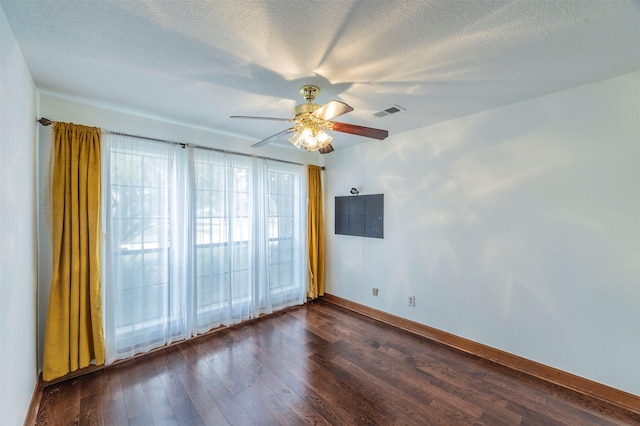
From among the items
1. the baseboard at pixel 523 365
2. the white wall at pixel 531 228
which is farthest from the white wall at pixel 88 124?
the baseboard at pixel 523 365

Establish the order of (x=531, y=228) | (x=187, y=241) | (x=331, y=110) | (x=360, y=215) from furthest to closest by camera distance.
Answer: (x=360, y=215), (x=187, y=241), (x=531, y=228), (x=331, y=110)

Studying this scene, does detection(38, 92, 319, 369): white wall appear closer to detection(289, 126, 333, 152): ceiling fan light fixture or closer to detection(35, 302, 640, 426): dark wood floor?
detection(35, 302, 640, 426): dark wood floor

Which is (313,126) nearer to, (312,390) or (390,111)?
(390,111)

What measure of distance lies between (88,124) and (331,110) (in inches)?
93.1

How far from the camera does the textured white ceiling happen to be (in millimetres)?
1302

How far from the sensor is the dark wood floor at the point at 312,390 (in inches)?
72.3

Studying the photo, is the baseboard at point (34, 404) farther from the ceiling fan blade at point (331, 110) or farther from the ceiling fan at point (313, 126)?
the ceiling fan blade at point (331, 110)

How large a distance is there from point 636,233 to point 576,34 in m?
1.54

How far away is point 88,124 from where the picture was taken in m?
2.41

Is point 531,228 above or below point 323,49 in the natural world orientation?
below

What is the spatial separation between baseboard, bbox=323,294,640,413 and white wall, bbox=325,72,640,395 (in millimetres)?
54

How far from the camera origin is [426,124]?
3.00 m

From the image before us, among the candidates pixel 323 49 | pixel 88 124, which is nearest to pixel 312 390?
pixel 323 49

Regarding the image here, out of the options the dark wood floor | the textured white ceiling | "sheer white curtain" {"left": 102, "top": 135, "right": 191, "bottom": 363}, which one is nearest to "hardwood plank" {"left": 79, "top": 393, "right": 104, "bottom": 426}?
the dark wood floor
